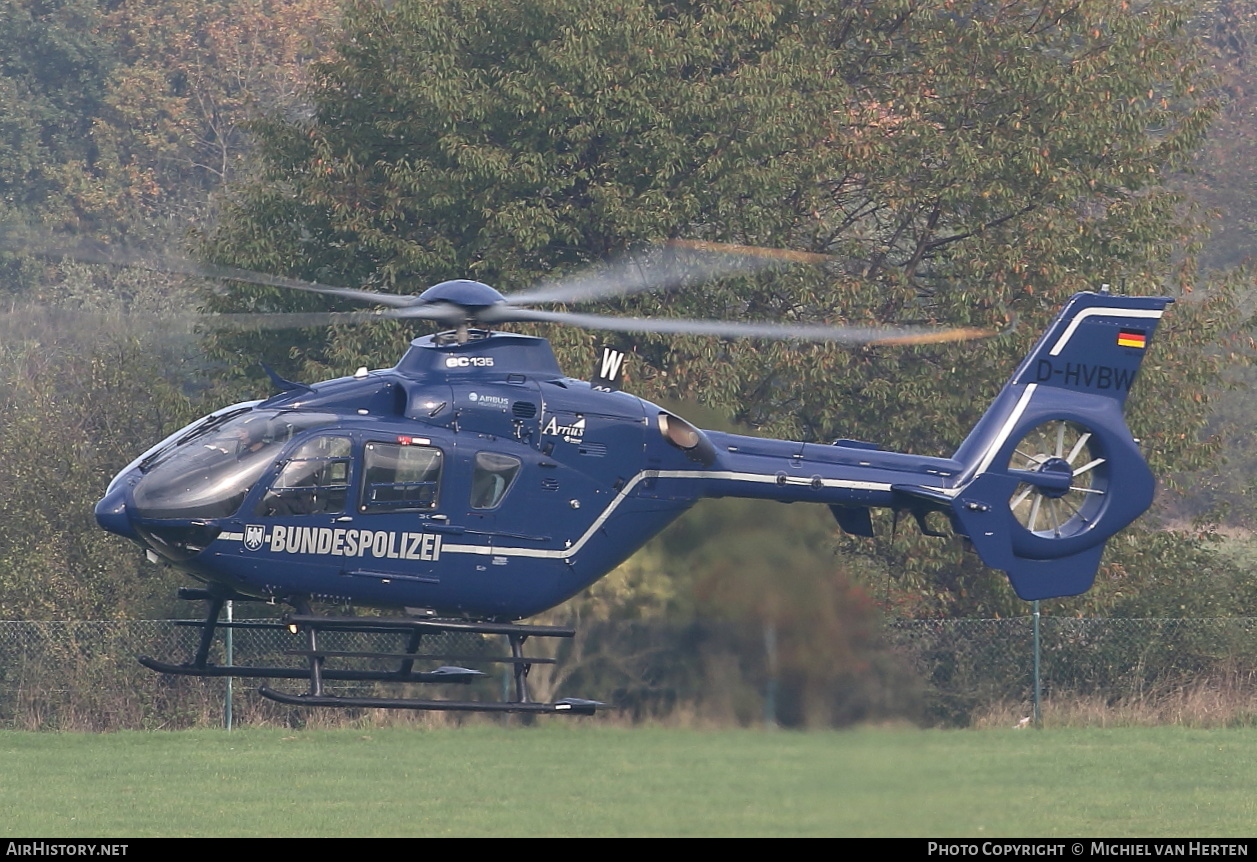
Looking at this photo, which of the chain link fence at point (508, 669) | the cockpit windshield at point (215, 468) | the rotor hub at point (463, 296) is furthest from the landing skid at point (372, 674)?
the chain link fence at point (508, 669)

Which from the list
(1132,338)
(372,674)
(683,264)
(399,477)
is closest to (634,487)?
(399,477)

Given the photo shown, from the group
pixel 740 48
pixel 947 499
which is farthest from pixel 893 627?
pixel 740 48

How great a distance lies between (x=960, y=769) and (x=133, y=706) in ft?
48.1

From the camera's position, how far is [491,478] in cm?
1633

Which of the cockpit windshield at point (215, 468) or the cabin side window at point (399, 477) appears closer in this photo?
the cockpit windshield at point (215, 468)

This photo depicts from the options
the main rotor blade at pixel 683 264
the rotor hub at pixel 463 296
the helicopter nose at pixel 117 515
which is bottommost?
Answer: the helicopter nose at pixel 117 515

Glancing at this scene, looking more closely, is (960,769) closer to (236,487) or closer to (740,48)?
(236,487)

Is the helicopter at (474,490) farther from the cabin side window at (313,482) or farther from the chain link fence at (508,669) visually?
the chain link fence at (508,669)

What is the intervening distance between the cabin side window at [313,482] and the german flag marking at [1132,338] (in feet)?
24.8

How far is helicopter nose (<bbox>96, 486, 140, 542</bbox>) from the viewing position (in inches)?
611

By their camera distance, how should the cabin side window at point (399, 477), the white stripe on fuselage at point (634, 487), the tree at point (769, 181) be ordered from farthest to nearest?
1. the tree at point (769, 181)
2. the white stripe on fuselage at point (634, 487)
3. the cabin side window at point (399, 477)

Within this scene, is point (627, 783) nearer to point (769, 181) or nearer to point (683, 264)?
point (683, 264)

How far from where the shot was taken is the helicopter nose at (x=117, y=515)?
1552 centimetres

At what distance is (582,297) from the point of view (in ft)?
56.0
